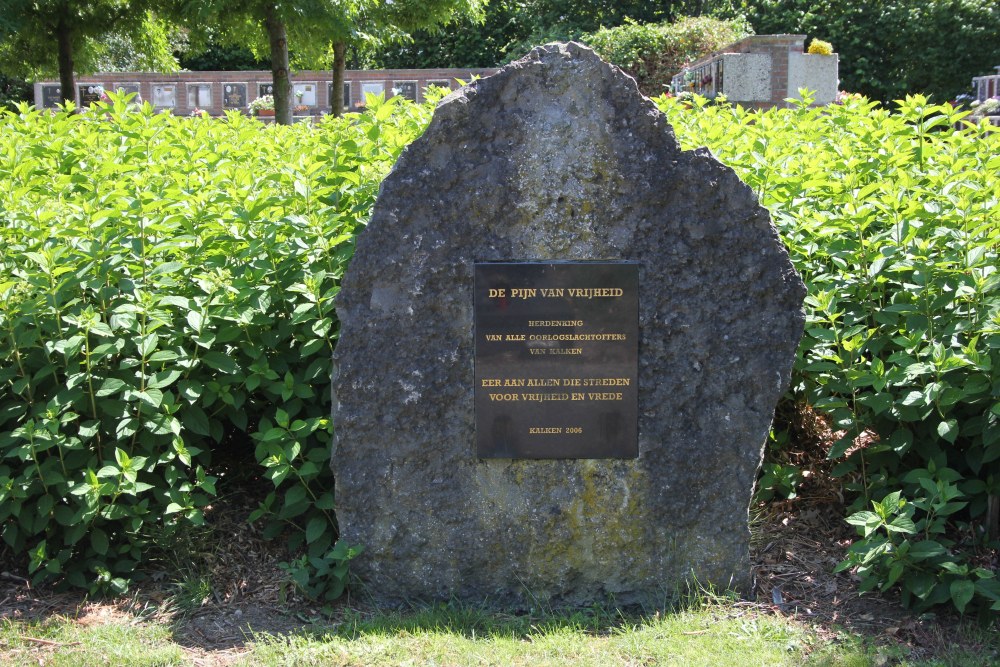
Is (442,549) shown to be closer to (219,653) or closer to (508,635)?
(508,635)

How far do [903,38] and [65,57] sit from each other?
86.8 ft

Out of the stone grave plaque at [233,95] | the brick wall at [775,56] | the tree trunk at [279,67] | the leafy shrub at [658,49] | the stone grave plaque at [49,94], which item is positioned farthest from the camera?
the stone grave plaque at [233,95]

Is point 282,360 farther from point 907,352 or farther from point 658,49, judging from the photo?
point 658,49

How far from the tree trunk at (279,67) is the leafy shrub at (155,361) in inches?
359

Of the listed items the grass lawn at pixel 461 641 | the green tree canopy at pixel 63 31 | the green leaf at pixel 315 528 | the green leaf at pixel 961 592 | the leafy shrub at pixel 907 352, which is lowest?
the grass lawn at pixel 461 641

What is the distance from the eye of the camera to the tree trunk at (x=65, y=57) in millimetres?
15141

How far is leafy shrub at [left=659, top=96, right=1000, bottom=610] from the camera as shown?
3.50 metres

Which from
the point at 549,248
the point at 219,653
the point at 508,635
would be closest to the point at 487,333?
the point at 549,248

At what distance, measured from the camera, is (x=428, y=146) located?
353 cm

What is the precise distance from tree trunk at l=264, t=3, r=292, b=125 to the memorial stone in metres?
10.1

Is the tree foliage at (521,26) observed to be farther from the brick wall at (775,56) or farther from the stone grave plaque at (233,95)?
the brick wall at (775,56)

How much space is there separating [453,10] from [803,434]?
1452 cm

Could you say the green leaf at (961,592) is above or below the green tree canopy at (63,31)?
below

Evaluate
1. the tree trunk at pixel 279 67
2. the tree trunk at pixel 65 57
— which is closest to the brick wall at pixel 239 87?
the tree trunk at pixel 65 57
